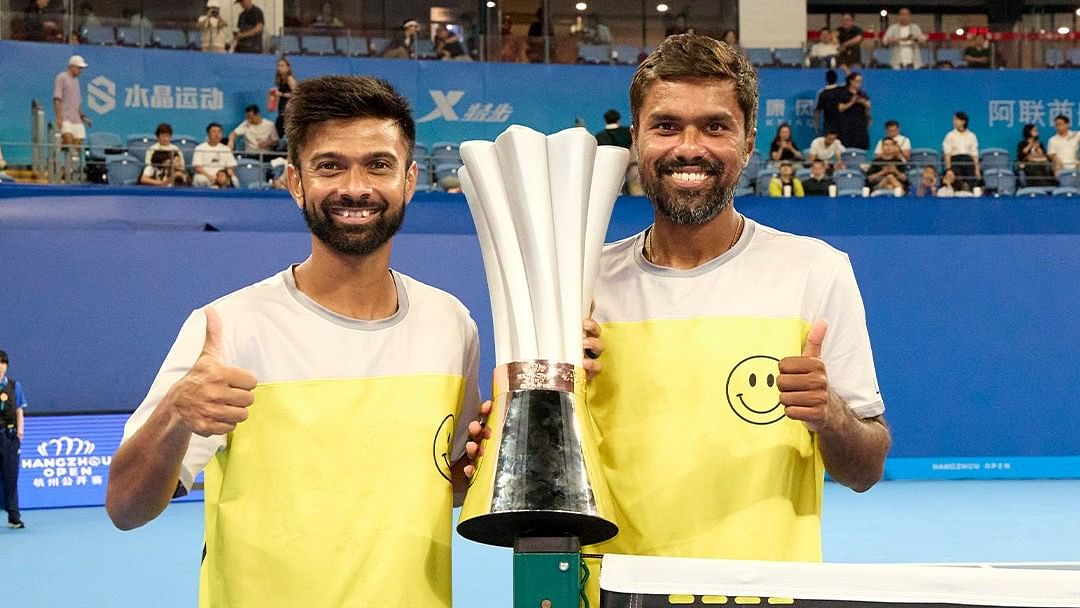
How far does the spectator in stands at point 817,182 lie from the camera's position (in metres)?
14.4

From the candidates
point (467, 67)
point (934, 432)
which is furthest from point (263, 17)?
point (934, 432)

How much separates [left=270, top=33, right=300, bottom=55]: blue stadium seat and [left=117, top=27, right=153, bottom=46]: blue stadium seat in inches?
63.9

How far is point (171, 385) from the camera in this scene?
246cm

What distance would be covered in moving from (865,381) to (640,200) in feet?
35.3

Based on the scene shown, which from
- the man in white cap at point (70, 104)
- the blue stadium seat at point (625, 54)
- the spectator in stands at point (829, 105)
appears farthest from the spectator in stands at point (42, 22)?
the spectator in stands at point (829, 105)

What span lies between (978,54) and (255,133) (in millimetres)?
10443

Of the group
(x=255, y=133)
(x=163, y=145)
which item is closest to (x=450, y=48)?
(x=255, y=133)

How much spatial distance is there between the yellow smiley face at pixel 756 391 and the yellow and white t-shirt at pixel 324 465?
58 centimetres

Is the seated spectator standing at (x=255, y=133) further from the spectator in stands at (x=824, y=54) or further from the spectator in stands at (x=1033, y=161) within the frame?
the spectator in stands at (x=1033, y=161)

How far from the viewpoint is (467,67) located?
1745 cm

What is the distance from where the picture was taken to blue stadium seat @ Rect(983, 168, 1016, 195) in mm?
15258

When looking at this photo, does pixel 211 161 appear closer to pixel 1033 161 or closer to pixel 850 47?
pixel 850 47

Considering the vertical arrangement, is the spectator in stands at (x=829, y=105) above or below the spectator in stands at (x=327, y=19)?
below

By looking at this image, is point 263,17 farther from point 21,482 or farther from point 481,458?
point 481,458
